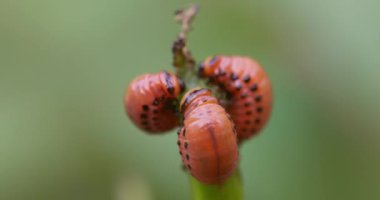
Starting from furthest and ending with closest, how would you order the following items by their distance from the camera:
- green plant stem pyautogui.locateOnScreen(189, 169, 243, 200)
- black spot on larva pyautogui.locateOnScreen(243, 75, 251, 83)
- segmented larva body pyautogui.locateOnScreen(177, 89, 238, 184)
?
black spot on larva pyautogui.locateOnScreen(243, 75, 251, 83), green plant stem pyautogui.locateOnScreen(189, 169, 243, 200), segmented larva body pyautogui.locateOnScreen(177, 89, 238, 184)

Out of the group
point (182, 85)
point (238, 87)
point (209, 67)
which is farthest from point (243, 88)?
point (182, 85)

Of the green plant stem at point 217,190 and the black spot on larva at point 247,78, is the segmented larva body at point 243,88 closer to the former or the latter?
the black spot on larva at point 247,78

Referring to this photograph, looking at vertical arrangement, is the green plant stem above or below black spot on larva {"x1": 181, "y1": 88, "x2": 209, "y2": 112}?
below

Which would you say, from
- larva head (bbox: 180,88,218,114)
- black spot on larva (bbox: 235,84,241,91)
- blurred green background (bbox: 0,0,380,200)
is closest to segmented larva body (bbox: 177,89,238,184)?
larva head (bbox: 180,88,218,114)

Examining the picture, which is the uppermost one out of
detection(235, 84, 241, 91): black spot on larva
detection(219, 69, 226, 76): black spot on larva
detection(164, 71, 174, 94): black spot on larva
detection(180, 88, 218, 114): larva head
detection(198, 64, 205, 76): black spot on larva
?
detection(198, 64, 205, 76): black spot on larva

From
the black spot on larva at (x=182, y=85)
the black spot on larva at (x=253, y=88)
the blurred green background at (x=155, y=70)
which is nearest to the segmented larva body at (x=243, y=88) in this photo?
the black spot on larva at (x=253, y=88)

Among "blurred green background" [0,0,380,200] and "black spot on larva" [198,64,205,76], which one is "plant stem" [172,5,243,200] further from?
"blurred green background" [0,0,380,200]

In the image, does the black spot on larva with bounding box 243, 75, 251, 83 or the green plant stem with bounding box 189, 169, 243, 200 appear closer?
the green plant stem with bounding box 189, 169, 243, 200
